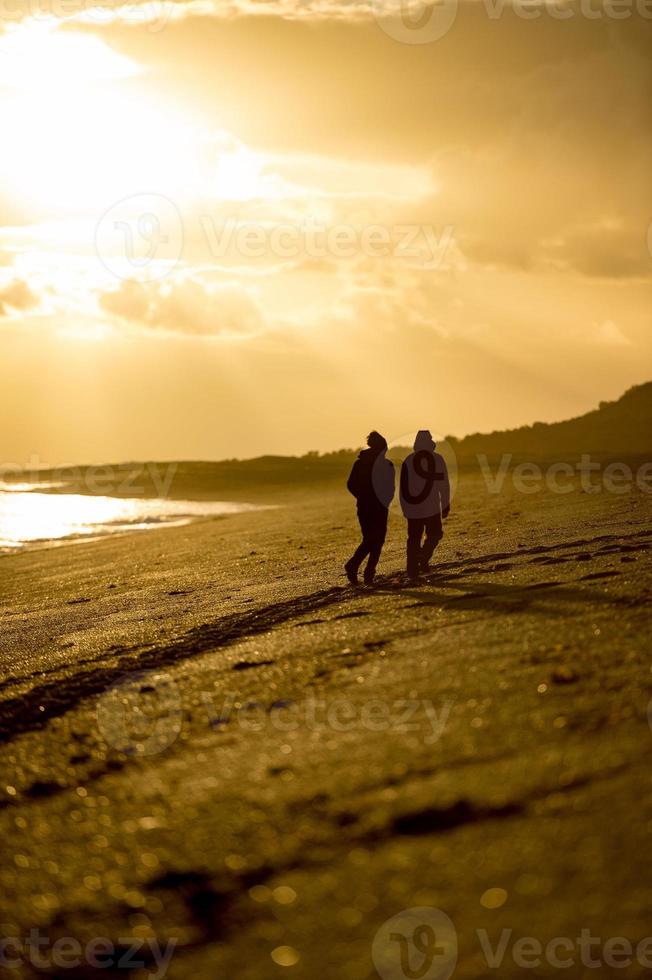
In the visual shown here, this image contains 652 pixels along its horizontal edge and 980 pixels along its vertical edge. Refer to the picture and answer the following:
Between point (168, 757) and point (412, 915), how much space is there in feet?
8.14

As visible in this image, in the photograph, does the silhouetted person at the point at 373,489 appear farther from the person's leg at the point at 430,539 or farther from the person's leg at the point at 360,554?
the person's leg at the point at 430,539

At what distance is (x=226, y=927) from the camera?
4508 millimetres

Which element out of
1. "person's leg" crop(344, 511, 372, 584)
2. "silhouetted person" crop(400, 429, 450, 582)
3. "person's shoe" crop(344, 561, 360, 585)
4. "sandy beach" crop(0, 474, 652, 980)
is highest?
"silhouetted person" crop(400, 429, 450, 582)

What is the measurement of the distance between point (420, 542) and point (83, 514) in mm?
31762

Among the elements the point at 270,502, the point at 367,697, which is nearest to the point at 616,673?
the point at 367,697

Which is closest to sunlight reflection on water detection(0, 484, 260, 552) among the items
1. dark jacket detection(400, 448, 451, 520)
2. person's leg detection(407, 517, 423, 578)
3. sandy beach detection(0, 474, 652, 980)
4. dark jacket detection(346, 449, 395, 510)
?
dark jacket detection(346, 449, 395, 510)

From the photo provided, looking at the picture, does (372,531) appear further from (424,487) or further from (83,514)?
(83,514)

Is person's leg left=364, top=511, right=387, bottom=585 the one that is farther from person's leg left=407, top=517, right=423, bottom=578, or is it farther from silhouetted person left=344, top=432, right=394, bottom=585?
person's leg left=407, top=517, right=423, bottom=578

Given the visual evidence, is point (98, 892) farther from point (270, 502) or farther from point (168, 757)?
point (270, 502)

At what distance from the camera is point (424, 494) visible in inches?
542

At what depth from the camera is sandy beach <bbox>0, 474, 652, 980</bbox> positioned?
4344mm

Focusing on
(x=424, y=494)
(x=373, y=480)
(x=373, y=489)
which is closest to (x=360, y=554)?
(x=373, y=489)

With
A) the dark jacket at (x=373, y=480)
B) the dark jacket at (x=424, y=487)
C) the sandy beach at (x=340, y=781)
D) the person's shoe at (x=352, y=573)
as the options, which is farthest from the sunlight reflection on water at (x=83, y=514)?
the sandy beach at (x=340, y=781)

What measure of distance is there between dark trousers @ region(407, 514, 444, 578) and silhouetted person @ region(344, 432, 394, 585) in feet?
1.49
